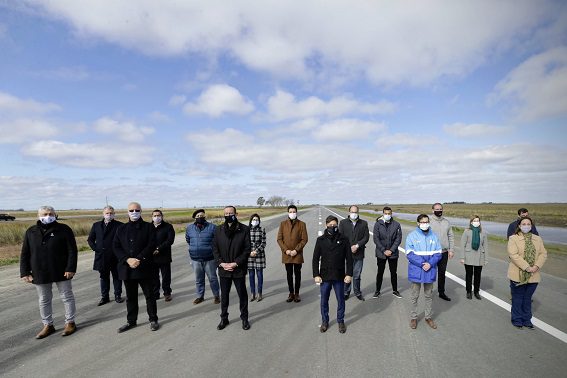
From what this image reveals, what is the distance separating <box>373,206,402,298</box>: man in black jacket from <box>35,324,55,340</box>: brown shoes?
6.13m

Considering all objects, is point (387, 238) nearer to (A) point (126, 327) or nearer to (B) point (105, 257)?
(A) point (126, 327)

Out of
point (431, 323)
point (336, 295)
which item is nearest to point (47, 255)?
point (336, 295)

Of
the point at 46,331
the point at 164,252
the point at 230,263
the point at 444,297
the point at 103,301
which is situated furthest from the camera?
the point at 164,252

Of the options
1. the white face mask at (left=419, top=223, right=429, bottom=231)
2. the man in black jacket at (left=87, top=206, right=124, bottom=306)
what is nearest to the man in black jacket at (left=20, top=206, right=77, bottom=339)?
the man in black jacket at (left=87, top=206, right=124, bottom=306)

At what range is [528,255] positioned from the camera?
5.31 m

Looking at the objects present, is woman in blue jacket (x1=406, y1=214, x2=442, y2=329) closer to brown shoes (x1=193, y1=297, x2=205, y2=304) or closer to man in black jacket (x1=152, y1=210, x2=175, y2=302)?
brown shoes (x1=193, y1=297, x2=205, y2=304)

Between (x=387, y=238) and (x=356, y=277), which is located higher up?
(x=387, y=238)

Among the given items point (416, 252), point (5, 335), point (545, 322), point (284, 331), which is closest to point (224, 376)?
point (284, 331)

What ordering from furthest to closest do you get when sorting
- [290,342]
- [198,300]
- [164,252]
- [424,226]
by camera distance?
1. [164,252]
2. [198,300]
3. [424,226]
4. [290,342]

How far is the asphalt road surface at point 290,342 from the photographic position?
12.9 ft

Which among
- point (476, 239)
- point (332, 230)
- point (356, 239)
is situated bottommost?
point (476, 239)

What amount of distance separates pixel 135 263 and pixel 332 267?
3305 millimetres

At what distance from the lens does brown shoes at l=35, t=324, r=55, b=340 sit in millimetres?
5172

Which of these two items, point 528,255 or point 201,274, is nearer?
point 528,255
